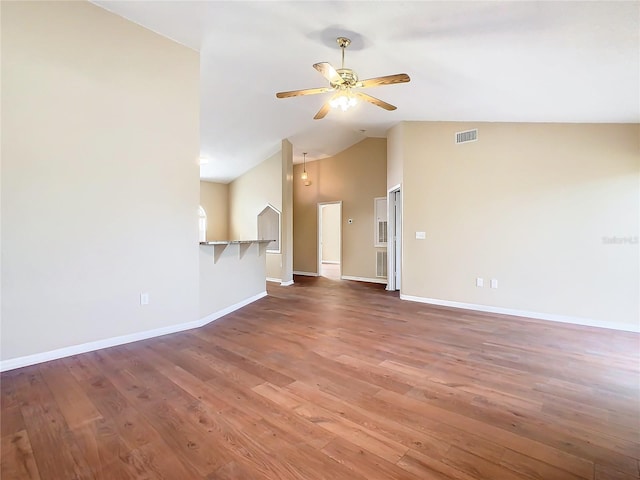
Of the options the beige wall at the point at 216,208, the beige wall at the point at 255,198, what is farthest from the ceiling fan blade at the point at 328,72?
the beige wall at the point at 216,208

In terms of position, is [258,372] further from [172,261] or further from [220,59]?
[220,59]

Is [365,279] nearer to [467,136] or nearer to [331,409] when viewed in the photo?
[467,136]

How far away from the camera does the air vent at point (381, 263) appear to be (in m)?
7.49

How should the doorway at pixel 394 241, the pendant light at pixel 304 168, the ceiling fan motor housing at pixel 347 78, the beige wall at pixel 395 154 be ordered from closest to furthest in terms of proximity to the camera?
1. the ceiling fan motor housing at pixel 347 78
2. the beige wall at pixel 395 154
3. the doorway at pixel 394 241
4. the pendant light at pixel 304 168

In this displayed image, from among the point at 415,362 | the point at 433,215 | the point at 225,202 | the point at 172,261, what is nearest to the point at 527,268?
the point at 433,215

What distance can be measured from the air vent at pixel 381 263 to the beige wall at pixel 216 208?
481 centimetres

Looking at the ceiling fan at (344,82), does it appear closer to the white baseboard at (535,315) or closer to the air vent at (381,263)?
the white baseboard at (535,315)

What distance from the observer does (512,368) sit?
8.99ft

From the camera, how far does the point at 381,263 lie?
7.55 meters

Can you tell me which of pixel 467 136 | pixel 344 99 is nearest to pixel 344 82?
pixel 344 99

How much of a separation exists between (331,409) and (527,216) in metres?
3.97

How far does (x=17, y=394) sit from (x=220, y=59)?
12.4 feet

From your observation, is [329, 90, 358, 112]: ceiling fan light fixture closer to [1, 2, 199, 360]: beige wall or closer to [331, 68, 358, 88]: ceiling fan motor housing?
[331, 68, 358, 88]: ceiling fan motor housing

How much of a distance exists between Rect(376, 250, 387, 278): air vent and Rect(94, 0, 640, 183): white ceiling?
340 cm
